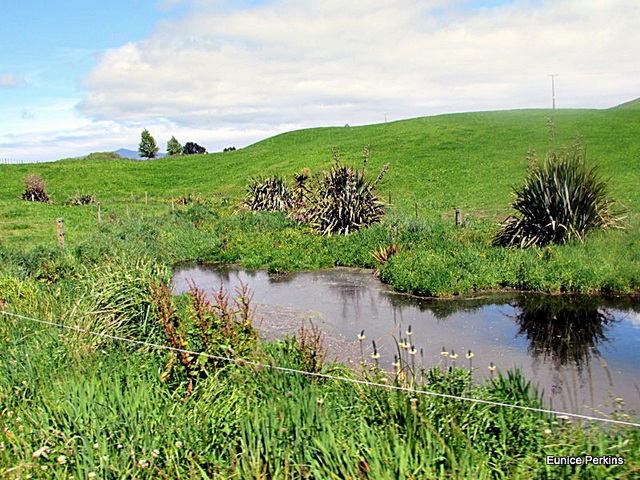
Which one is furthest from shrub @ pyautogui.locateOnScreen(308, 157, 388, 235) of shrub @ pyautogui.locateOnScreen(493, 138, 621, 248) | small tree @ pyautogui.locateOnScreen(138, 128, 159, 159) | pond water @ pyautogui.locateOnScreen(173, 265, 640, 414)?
small tree @ pyautogui.locateOnScreen(138, 128, 159, 159)

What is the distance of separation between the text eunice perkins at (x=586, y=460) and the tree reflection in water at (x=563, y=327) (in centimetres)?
410

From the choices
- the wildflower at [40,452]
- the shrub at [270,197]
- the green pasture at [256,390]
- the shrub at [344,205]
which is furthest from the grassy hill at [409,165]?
the wildflower at [40,452]

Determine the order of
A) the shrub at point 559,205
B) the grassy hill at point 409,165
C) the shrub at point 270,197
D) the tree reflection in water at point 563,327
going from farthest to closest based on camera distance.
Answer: the grassy hill at point 409,165
the shrub at point 270,197
the shrub at point 559,205
the tree reflection in water at point 563,327

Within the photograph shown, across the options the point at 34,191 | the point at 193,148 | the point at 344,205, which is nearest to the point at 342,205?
the point at 344,205

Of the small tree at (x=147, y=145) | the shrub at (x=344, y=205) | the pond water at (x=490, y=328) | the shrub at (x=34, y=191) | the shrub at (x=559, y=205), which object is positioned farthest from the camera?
the small tree at (x=147, y=145)

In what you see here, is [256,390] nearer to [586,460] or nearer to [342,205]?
[586,460]

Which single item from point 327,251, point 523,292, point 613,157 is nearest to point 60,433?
point 523,292

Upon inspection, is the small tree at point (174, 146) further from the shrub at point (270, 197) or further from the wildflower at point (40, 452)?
the wildflower at point (40, 452)

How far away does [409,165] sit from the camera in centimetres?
4503

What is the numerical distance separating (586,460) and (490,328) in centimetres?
613

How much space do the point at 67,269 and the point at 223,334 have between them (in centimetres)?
714

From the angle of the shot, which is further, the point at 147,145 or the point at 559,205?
the point at 147,145

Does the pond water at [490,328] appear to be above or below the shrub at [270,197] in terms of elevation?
below

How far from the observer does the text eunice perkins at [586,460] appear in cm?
424
